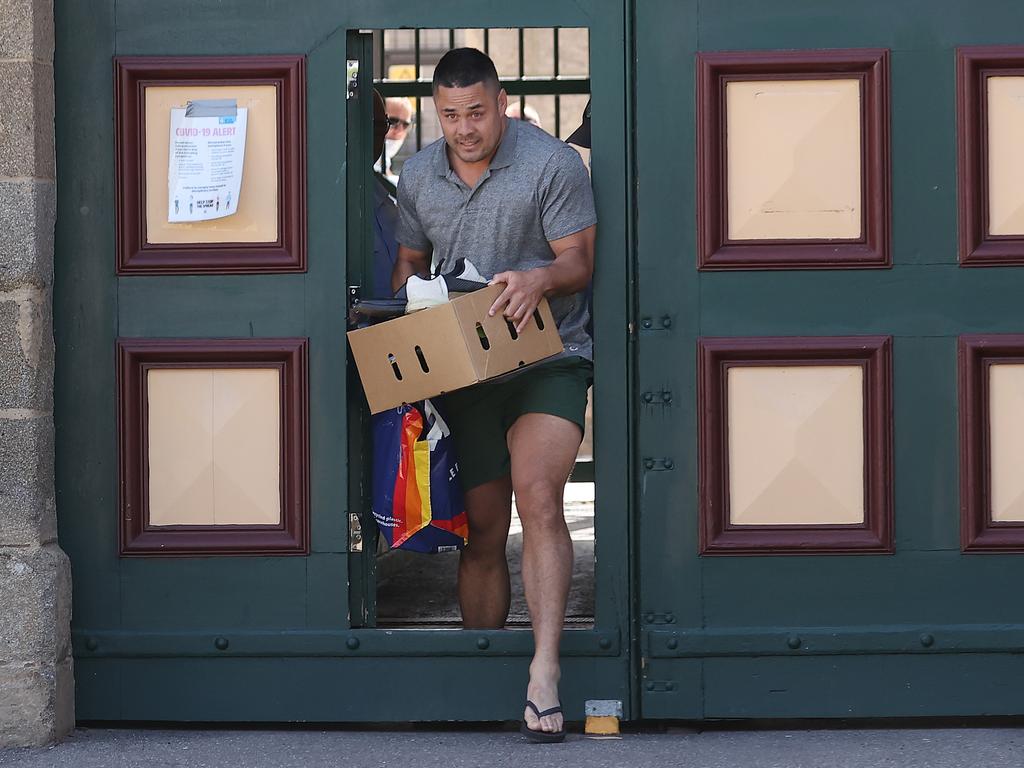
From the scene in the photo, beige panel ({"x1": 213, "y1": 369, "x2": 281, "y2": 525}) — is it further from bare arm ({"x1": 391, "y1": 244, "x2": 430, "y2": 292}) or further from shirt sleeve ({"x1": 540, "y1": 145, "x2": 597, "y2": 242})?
shirt sleeve ({"x1": 540, "y1": 145, "x2": 597, "y2": 242})

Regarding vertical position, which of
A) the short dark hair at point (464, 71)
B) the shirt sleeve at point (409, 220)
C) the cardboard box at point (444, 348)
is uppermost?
the short dark hair at point (464, 71)

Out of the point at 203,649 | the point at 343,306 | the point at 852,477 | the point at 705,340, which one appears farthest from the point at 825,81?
the point at 203,649

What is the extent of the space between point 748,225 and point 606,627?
1244 mm

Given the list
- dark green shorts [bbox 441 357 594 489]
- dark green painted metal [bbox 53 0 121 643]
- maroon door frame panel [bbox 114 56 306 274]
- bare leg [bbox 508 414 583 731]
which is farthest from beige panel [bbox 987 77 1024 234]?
dark green painted metal [bbox 53 0 121 643]

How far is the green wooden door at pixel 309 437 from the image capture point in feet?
14.8

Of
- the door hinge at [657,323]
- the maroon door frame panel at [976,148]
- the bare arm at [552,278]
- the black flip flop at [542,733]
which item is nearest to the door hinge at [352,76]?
the bare arm at [552,278]

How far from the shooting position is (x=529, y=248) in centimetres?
455

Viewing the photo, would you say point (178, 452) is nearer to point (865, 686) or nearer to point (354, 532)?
point (354, 532)

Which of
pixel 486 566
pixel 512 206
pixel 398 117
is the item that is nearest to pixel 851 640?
pixel 486 566

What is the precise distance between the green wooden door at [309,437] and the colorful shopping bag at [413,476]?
9 centimetres

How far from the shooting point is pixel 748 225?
447 cm

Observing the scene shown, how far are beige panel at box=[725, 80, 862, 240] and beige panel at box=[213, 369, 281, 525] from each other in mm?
1443

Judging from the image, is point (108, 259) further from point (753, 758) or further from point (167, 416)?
point (753, 758)

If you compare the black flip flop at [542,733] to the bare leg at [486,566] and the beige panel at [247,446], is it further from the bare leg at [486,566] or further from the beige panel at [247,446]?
the beige panel at [247,446]
